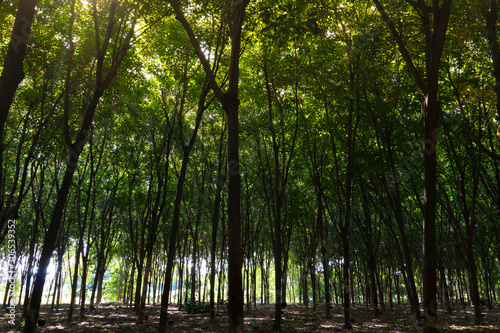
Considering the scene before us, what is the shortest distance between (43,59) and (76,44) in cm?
94

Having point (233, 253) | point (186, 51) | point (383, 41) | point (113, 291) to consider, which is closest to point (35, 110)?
point (186, 51)

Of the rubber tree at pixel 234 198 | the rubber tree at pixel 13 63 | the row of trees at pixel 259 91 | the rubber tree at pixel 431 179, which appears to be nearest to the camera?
the rubber tree at pixel 13 63

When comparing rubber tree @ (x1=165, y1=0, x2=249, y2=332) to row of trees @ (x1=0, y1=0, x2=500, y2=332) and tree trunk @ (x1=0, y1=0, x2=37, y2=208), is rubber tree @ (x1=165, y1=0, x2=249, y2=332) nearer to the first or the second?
row of trees @ (x1=0, y1=0, x2=500, y2=332)

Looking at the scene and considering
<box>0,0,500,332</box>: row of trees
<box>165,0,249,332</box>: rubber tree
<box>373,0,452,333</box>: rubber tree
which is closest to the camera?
<box>165,0,249,332</box>: rubber tree

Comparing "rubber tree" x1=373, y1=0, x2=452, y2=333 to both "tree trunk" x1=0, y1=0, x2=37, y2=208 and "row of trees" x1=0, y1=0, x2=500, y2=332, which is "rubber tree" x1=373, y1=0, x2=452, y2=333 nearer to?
"row of trees" x1=0, y1=0, x2=500, y2=332

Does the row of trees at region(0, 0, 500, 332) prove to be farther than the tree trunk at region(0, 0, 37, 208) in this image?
Yes

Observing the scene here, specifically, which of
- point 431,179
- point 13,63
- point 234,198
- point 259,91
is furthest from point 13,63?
point 259,91

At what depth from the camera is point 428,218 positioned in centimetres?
420

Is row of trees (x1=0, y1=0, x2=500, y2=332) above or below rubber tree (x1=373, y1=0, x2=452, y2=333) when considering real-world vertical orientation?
above

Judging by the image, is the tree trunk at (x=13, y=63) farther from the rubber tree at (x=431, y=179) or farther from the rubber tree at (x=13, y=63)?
the rubber tree at (x=431, y=179)

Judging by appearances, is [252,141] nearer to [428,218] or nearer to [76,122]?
[76,122]

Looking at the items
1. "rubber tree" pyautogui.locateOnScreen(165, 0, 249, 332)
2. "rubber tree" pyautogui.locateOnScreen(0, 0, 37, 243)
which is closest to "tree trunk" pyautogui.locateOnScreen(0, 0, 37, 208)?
"rubber tree" pyautogui.locateOnScreen(0, 0, 37, 243)

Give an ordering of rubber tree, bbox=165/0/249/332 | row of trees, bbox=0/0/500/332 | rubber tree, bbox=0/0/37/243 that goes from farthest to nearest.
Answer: row of trees, bbox=0/0/500/332
rubber tree, bbox=165/0/249/332
rubber tree, bbox=0/0/37/243

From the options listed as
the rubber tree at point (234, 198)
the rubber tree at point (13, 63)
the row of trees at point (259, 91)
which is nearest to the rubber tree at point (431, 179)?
the row of trees at point (259, 91)
